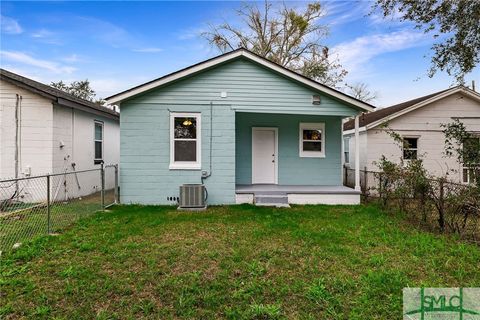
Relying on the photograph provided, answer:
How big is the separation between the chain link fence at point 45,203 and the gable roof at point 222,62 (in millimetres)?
2317

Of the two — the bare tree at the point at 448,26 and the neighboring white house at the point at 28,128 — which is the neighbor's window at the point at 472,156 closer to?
the bare tree at the point at 448,26

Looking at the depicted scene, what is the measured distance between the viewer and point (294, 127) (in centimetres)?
1006

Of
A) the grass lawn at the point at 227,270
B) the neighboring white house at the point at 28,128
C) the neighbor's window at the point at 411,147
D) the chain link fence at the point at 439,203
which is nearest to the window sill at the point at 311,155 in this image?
the chain link fence at the point at 439,203

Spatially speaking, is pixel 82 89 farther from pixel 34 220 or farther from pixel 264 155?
pixel 34 220

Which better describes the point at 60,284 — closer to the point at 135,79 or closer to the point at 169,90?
the point at 169,90

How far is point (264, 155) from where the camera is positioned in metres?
10.1

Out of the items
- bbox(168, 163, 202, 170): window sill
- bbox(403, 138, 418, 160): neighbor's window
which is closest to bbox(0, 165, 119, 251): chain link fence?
bbox(168, 163, 202, 170): window sill

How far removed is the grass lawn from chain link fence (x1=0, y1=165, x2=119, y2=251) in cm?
64

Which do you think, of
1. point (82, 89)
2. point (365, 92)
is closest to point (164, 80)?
point (365, 92)

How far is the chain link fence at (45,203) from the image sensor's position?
5074mm

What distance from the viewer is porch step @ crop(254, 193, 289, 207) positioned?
820 centimetres

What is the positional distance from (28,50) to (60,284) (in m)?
14.0

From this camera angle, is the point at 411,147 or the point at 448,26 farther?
the point at 411,147

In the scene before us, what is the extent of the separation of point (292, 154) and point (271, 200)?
2459 millimetres
